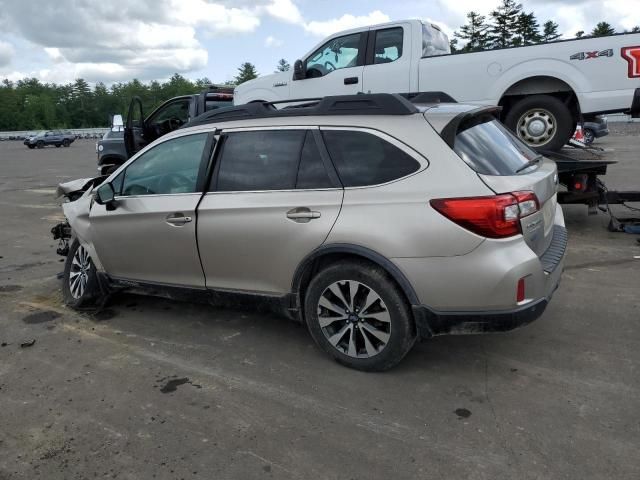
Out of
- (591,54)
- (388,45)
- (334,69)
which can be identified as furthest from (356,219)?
(334,69)

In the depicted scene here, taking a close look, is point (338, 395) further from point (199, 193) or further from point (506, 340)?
point (199, 193)

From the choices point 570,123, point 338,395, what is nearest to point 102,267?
point 338,395

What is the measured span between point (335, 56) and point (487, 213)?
18.4ft

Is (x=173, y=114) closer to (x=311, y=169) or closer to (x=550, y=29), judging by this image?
(x=311, y=169)

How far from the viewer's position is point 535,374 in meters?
3.47

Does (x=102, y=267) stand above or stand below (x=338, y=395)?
above

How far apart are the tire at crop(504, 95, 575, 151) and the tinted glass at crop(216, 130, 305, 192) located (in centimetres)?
416

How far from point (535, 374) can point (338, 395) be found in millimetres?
1289

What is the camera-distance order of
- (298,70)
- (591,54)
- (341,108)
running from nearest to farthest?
(341,108) < (591,54) < (298,70)

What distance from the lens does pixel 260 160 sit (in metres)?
3.86

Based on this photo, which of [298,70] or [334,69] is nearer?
[334,69]

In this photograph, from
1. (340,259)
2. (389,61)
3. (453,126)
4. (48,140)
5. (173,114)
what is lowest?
(340,259)

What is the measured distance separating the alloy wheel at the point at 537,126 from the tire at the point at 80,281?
17.4ft

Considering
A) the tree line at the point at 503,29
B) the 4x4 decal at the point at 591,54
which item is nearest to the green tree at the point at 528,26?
the tree line at the point at 503,29
